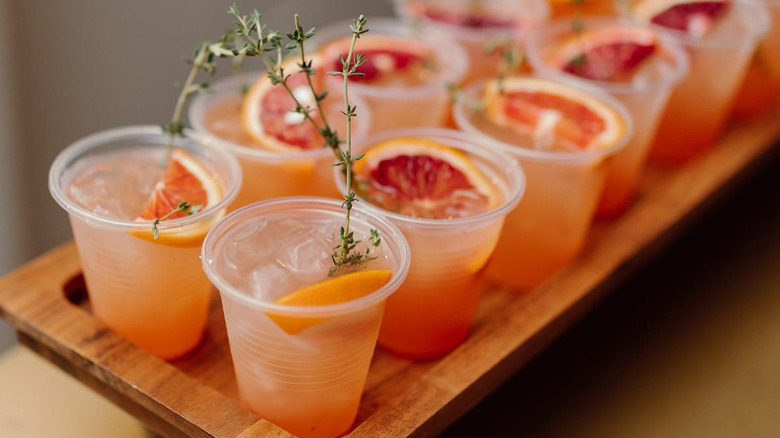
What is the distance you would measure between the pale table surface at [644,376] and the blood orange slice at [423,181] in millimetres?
344

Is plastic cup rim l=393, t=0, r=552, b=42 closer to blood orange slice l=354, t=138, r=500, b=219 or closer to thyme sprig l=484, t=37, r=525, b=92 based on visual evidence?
thyme sprig l=484, t=37, r=525, b=92

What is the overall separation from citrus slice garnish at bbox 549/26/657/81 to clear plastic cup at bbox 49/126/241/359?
0.71 meters

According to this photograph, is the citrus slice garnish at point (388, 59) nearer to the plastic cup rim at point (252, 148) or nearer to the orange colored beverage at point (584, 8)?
the plastic cup rim at point (252, 148)

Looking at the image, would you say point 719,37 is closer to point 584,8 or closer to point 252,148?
point 584,8

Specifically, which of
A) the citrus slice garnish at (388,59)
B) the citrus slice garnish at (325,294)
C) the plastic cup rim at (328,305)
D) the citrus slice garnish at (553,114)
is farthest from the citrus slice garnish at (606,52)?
the citrus slice garnish at (325,294)

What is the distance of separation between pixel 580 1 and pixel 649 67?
18 centimetres

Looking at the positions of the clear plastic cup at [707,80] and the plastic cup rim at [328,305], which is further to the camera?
the clear plastic cup at [707,80]

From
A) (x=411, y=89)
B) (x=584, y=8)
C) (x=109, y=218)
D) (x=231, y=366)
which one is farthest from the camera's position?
(x=584, y=8)

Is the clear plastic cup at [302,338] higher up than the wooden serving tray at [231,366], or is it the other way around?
the clear plastic cup at [302,338]

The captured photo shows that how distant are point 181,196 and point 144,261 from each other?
0.33ft

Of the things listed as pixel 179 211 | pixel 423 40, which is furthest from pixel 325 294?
pixel 423 40

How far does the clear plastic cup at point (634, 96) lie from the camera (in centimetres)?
150

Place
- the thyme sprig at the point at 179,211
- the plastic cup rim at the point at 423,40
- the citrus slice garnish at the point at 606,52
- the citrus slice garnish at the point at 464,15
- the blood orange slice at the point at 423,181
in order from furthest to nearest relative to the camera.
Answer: the citrus slice garnish at the point at 464,15
the citrus slice garnish at the point at 606,52
the plastic cup rim at the point at 423,40
the blood orange slice at the point at 423,181
the thyme sprig at the point at 179,211

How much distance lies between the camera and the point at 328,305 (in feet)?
3.08
